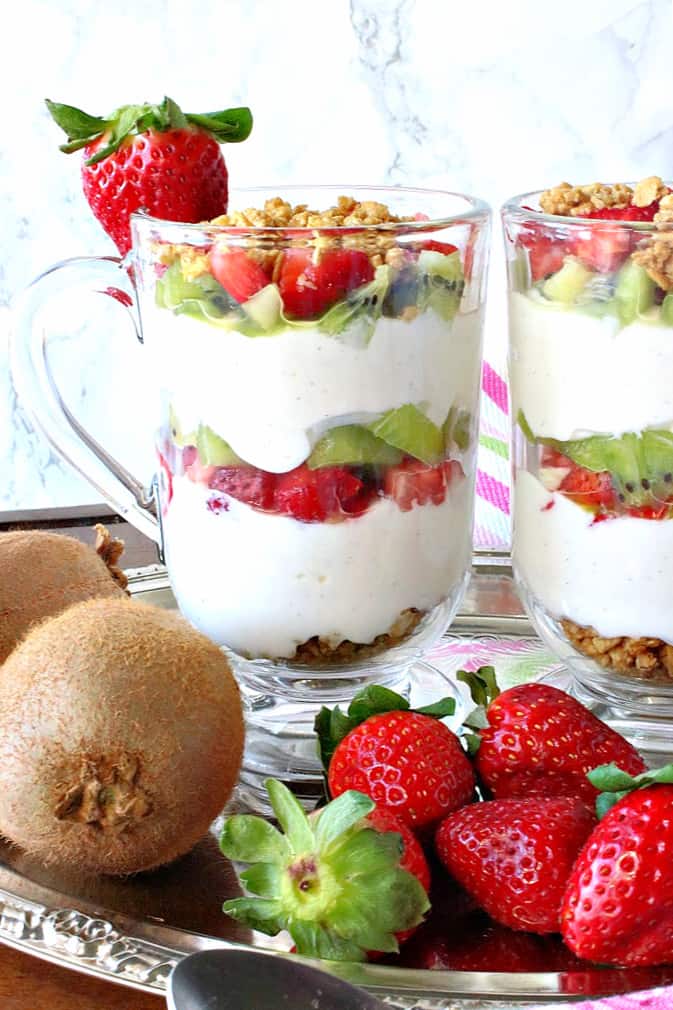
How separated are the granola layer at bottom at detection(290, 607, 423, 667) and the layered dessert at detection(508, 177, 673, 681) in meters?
0.08

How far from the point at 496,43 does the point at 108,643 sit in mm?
1203

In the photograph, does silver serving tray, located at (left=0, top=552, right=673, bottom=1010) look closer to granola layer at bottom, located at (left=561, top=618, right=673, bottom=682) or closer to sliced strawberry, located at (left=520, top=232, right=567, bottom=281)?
granola layer at bottom, located at (left=561, top=618, right=673, bottom=682)

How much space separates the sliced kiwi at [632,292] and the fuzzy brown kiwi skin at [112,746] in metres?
0.29

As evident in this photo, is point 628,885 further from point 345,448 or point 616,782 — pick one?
point 345,448

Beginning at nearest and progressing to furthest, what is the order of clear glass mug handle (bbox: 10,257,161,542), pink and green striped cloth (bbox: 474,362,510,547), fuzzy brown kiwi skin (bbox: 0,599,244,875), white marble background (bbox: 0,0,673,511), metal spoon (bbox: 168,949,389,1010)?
metal spoon (bbox: 168,949,389,1010), fuzzy brown kiwi skin (bbox: 0,599,244,875), clear glass mug handle (bbox: 10,257,161,542), pink and green striped cloth (bbox: 474,362,510,547), white marble background (bbox: 0,0,673,511)

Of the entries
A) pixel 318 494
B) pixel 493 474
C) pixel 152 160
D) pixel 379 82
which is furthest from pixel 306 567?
pixel 379 82

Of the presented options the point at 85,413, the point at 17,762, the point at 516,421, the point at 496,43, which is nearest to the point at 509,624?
the point at 516,421

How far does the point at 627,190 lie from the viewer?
0.82 meters

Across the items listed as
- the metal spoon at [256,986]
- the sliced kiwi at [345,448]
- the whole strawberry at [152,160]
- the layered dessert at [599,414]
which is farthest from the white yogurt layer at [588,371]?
the metal spoon at [256,986]

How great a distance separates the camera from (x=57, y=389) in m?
0.91

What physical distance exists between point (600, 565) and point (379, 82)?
110 cm

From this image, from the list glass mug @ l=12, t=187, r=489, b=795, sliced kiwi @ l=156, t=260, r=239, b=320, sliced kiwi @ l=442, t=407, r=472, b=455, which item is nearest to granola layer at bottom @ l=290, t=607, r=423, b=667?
glass mug @ l=12, t=187, r=489, b=795

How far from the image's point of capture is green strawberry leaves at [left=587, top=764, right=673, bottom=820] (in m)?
0.59

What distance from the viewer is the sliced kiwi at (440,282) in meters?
0.74
